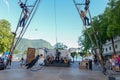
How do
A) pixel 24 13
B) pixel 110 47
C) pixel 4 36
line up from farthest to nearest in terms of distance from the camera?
pixel 110 47, pixel 4 36, pixel 24 13

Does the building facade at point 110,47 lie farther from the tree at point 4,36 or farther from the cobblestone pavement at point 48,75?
the cobblestone pavement at point 48,75

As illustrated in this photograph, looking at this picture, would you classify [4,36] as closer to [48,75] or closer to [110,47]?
[110,47]

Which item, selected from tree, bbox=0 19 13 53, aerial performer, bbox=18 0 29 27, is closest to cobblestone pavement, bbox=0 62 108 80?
aerial performer, bbox=18 0 29 27

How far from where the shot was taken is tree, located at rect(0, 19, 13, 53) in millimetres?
64188

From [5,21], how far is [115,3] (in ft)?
140

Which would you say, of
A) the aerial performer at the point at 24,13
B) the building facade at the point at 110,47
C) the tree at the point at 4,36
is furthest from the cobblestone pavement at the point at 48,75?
the tree at the point at 4,36

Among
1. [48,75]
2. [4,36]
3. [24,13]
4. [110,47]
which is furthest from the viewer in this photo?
[110,47]

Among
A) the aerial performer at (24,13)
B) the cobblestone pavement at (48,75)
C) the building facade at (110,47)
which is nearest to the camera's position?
the cobblestone pavement at (48,75)

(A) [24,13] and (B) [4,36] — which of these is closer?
(A) [24,13]

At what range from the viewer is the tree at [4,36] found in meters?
64.2

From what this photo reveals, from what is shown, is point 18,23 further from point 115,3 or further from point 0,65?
point 115,3

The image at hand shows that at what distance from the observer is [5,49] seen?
64.7 meters

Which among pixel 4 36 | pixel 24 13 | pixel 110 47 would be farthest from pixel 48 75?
pixel 110 47

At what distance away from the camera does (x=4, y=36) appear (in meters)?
65.8
